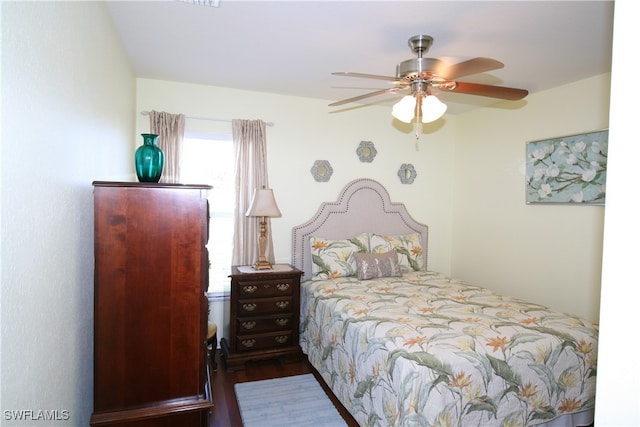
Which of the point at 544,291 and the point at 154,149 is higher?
the point at 154,149

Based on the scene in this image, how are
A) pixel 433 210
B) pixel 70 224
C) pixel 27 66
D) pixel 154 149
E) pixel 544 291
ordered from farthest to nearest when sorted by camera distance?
pixel 433 210
pixel 544 291
pixel 154 149
pixel 70 224
pixel 27 66

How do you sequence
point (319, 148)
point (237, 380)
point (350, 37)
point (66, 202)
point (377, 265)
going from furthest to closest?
point (319, 148), point (377, 265), point (237, 380), point (350, 37), point (66, 202)

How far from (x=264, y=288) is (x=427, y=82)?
2142 millimetres

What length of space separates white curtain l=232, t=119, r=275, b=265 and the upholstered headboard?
38cm

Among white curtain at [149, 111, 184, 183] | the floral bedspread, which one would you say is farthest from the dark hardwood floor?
white curtain at [149, 111, 184, 183]

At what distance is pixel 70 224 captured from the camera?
153 centimetres

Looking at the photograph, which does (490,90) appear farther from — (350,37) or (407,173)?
(407,173)

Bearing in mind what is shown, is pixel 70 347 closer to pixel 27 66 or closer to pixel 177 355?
pixel 177 355

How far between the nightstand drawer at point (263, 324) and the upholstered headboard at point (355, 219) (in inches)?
23.8

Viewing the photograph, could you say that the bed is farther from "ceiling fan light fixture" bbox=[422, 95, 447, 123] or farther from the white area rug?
"ceiling fan light fixture" bbox=[422, 95, 447, 123]

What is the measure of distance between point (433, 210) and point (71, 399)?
3.91 m

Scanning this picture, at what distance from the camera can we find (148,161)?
1.94 m

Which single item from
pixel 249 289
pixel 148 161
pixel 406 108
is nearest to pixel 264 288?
pixel 249 289

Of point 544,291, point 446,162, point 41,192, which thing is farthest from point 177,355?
point 446,162
